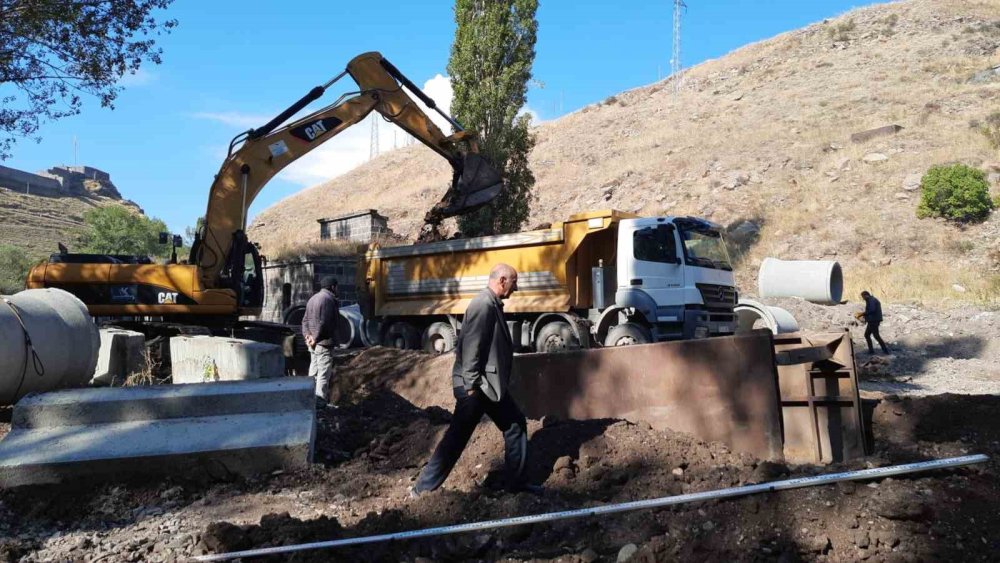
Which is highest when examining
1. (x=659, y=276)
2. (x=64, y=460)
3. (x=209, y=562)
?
(x=659, y=276)

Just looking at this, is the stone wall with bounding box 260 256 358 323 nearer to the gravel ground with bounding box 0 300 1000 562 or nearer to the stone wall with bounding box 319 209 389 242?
the stone wall with bounding box 319 209 389 242

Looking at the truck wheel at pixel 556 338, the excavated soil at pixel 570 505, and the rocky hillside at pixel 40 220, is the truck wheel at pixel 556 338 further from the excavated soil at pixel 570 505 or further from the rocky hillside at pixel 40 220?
the rocky hillside at pixel 40 220

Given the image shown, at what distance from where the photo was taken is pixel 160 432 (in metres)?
5.91

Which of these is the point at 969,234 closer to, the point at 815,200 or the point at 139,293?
the point at 815,200

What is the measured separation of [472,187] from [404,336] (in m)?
3.67

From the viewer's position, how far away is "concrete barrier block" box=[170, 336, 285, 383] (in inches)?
331

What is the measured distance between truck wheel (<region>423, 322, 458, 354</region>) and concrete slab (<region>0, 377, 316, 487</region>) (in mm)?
8186

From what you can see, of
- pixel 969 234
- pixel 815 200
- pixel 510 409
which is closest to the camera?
pixel 510 409

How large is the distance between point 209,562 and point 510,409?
6.83ft

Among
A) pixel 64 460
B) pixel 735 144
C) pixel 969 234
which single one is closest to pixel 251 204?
pixel 64 460

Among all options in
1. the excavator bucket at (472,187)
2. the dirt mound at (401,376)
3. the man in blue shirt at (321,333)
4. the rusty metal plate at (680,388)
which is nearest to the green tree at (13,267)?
the excavator bucket at (472,187)

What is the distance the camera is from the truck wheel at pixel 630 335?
11797mm

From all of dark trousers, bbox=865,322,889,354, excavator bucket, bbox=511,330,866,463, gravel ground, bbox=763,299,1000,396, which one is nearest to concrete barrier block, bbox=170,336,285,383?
excavator bucket, bbox=511,330,866,463

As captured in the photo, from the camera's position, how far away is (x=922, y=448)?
5258 millimetres
